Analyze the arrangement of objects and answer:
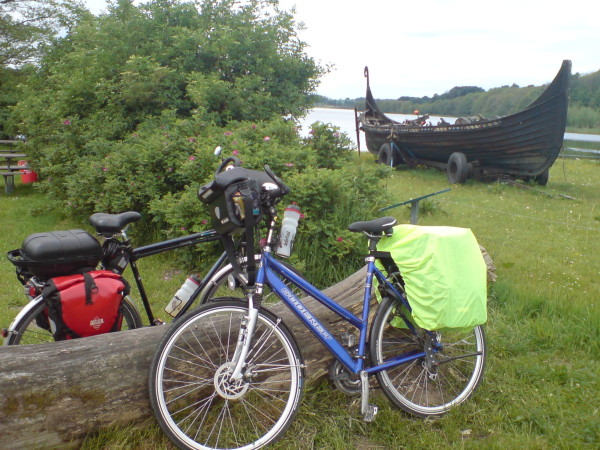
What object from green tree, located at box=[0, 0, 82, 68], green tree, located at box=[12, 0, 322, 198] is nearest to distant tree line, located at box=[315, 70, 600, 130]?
green tree, located at box=[12, 0, 322, 198]

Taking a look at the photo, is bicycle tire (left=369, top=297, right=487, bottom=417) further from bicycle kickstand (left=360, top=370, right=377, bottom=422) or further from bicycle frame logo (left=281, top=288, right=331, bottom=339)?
bicycle frame logo (left=281, top=288, right=331, bottom=339)

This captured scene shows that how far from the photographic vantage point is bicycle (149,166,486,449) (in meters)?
2.74

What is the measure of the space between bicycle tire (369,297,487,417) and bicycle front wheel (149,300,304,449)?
557 millimetres

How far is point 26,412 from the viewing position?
2.46 metres

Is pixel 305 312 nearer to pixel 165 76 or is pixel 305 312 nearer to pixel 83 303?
pixel 83 303

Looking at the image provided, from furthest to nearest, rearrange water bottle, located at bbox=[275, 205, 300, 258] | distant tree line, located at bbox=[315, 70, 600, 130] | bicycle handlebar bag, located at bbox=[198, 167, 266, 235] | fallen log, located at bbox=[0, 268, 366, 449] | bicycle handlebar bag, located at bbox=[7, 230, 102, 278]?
distant tree line, located at bbox=[315, 70, 600, 130]
water bottle, located at bbox=[275, 205, 300, 258]
bicycle handlebar bag, located at bbox=[7, 230, 102, 278]
bicycle handlebar bag, located at bbox=[198, 167, 266, 235]
fallen log, located at bbox=[0, 268, 366, 449]

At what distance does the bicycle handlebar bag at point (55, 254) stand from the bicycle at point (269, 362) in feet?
2.25

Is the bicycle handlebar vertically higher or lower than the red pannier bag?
higher

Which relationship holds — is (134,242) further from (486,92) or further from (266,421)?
(486,92)

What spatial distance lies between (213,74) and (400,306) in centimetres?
697

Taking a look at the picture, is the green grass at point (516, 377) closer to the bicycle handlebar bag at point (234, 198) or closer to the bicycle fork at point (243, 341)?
the bicycle fork at point (243, 341)

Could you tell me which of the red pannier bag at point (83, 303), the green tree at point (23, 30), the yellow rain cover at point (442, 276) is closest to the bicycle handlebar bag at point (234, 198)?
the red pannier bag at point (83, 303)

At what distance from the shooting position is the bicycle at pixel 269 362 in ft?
8.98

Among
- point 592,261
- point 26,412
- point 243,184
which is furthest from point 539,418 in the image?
point 592,261
